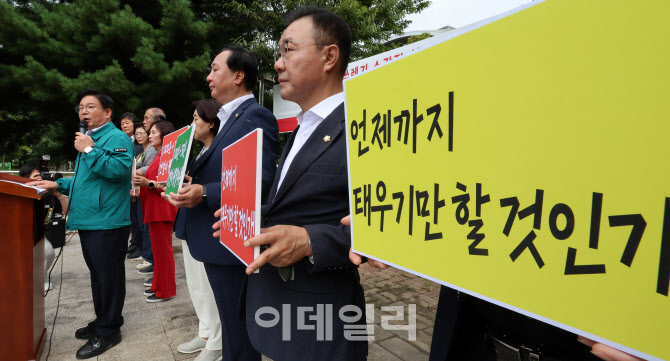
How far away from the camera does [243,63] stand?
232 centimetres

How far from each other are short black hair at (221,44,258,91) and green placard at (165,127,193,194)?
0.51 metres

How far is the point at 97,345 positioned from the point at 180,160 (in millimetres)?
1920

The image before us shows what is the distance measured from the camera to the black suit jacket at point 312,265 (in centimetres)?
129

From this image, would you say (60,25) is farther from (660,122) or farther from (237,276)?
(660,122)

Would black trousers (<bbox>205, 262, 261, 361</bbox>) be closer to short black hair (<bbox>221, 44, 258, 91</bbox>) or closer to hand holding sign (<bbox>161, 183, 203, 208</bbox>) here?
hand holding sign (<bbox>161, 183, 203, 208</bbox>)


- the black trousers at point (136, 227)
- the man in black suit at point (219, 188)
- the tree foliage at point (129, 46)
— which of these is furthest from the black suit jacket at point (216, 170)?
the tree foliage at point (129, 46)

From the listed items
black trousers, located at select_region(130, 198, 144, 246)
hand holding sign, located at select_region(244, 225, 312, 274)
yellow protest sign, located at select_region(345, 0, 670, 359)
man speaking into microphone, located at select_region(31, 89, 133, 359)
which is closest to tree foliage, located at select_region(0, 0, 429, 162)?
black trousers, located at select_region(130, 198, 144, 246)

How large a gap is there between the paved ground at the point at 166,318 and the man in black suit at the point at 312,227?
1.67m

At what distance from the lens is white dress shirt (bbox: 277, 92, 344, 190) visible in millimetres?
1432

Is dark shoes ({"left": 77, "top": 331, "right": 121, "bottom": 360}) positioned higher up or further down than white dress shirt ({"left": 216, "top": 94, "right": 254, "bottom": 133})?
further down

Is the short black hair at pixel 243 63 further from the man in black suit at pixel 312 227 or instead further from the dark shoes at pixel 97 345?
the dark shoes at pixel 97 345

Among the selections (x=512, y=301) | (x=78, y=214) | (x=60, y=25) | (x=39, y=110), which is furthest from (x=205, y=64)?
(x=512, y=301)

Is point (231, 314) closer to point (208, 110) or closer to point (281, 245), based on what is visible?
point (281, 245)

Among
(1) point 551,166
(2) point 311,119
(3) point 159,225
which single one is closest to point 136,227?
(3) point 159,225
